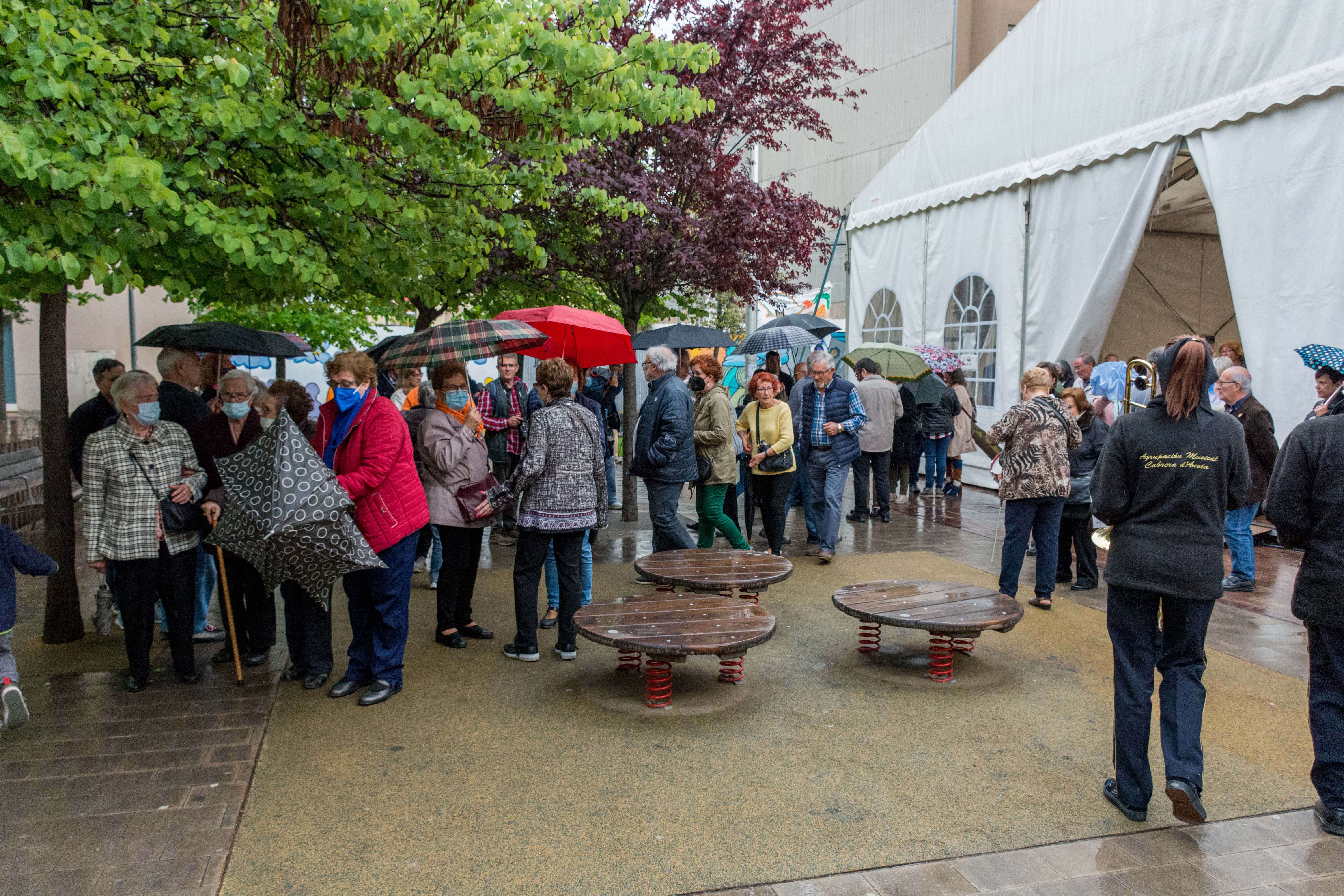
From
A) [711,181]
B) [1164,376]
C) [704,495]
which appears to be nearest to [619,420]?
[711,181]

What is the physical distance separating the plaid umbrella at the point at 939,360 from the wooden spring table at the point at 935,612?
6754 mm

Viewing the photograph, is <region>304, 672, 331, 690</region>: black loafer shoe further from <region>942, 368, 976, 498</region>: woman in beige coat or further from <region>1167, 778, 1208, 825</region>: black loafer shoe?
<region>942, 368, 976, 498</region>: woman in beige coat

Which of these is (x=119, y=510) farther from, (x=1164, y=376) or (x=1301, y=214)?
(x=1301, y=214)

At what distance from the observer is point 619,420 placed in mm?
13055

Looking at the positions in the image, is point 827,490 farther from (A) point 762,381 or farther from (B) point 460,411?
(B) point 460,411

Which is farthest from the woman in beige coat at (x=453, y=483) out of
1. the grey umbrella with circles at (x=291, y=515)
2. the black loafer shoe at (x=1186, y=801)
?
the black loafer shoe at (x=1186, y=801)

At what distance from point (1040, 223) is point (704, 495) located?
7025 millimetres

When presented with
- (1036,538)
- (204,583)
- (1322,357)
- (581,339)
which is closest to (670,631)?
(204,583)

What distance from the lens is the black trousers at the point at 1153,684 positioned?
3.48 metres

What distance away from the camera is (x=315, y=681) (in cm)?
500

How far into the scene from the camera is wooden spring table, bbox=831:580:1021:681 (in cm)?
490

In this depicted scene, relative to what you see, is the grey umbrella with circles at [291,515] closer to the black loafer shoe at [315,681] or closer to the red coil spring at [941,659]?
the black loafer shoe at [315,681]

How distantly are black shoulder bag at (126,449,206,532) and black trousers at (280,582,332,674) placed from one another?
60 centimetres

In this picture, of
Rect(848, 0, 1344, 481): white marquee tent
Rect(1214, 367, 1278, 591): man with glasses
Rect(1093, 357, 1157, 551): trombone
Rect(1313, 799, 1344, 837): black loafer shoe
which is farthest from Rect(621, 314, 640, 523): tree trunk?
Rect(1313, 799, 1344, 837): black loafer shoe
